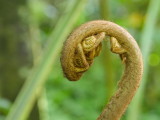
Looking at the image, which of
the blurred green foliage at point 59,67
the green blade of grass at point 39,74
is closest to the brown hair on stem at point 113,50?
the green blade of grass at point 39,74

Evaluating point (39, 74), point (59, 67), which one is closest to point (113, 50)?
point (39, 74)

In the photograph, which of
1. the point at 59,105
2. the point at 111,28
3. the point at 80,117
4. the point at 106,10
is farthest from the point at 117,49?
the point at 59,105

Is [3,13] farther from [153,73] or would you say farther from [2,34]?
[153,73]

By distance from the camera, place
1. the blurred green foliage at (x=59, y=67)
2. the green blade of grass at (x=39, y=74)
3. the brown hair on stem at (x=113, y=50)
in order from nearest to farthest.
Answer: the brown hair on stem at (x=113, y=50) < the green blade of grass at (x=39, y=74) < the blurred green foliage at (x=59, y=67)

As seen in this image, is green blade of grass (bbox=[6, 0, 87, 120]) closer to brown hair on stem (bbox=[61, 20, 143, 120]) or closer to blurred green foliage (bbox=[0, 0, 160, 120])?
blurred green foliage (bbox=[0, 0, 160, 120])

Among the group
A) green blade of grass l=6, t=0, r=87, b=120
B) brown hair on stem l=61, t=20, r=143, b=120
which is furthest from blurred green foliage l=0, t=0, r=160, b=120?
brown hair on stem l=61, t=20, r=143, b=120

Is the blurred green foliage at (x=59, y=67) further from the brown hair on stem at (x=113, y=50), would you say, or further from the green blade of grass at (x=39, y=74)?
the brown hair on stem at (x=113, y=50)

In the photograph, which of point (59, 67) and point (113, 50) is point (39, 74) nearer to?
point (113, 50)
